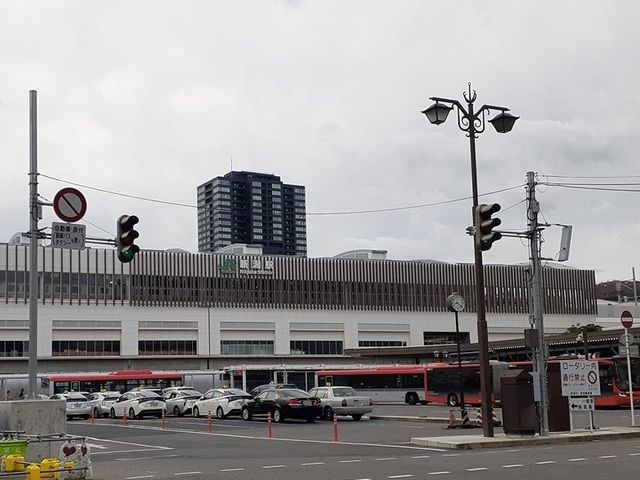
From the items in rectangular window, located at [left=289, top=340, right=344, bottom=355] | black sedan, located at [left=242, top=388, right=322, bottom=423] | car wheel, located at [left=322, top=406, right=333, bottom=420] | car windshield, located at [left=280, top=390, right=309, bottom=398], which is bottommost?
car wheel, located at [left=322, top=406, right=333, bottom=420]

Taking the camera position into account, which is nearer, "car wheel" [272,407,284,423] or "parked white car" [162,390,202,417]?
"car wheel" [272,407,284,423]

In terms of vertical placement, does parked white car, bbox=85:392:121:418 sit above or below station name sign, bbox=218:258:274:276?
below

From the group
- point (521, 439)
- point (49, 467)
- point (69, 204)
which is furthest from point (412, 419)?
point (49, 467)

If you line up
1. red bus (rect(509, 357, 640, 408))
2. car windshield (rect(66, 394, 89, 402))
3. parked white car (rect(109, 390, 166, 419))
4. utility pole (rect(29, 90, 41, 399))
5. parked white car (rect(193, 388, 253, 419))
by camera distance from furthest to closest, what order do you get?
car windshield (rect(66, 394, 89, 402)), parked white car (rect(109, 390, 166, 419)), red bus (rect(509, 357, 640, 408)), parked white car (rect(193, 388, 253, 419)), utility pole (rect(29, 90, 41, 399))

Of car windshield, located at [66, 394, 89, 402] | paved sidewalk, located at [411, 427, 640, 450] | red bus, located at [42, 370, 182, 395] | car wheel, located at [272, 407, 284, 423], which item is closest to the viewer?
paved sidewalk, located at [411, 427, 640, 450]

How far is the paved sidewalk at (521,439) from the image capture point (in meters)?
22.9

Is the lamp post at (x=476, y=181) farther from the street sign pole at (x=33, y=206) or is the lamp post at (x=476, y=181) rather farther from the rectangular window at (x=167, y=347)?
the rectangular window at (x=167, y=347)

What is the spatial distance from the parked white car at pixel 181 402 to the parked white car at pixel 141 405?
2.86 ft

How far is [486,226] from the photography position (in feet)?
78.4

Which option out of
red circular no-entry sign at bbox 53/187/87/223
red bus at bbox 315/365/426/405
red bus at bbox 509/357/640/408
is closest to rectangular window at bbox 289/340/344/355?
red bus at bbox 315/365/426/405

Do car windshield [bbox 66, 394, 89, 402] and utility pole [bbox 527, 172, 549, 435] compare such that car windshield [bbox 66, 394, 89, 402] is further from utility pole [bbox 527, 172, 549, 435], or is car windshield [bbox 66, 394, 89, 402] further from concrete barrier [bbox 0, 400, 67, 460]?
concrete barrier [bbox 0, 400, 67, 460]

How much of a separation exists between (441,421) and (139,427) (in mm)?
12740

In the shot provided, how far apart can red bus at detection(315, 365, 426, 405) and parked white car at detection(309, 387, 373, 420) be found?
61.9 feet

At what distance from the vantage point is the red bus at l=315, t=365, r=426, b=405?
199 feet
